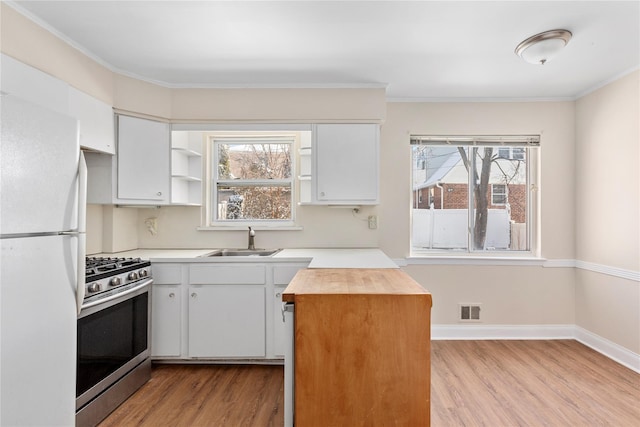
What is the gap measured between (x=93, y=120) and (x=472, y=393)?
10.8ft

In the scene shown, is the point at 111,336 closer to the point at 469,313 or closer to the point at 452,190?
the point at 469,313

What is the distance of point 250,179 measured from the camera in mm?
3377

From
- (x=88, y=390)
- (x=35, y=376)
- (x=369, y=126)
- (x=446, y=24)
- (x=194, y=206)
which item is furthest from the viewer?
(x=194, y=206)

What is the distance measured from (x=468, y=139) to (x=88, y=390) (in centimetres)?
362

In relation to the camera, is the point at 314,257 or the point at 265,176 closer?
the point at 314,257

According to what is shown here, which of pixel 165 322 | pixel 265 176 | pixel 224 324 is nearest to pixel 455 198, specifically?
pixel 265 176

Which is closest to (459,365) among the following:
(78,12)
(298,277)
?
(298,277)

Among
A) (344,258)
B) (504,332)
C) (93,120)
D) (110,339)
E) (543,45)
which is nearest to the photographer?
(110,339)

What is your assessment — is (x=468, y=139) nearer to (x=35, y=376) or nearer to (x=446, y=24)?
(x=446, y=24)

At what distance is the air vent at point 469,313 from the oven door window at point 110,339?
9.26 ft

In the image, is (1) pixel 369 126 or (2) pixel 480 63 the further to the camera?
(1) pixel 369 126

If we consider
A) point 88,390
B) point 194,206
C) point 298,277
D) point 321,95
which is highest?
point 321,95

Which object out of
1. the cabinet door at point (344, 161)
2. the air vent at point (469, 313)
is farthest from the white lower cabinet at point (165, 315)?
the air vent at point (469, 313)

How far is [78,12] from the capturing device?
6.51ft
